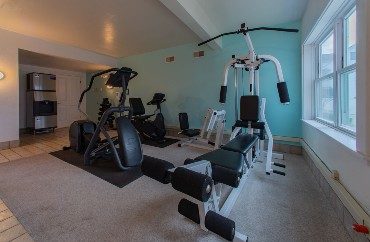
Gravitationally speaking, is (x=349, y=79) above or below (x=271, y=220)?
above

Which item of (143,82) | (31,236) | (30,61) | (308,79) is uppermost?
(30,61)

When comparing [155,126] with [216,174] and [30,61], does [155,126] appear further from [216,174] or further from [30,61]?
[30,61]

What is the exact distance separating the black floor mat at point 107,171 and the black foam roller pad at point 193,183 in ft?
4.16

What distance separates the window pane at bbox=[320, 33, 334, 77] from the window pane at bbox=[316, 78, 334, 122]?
15cm

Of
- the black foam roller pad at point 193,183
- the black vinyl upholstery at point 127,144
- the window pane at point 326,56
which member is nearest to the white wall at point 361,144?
the black foam roller pad at point 193,183

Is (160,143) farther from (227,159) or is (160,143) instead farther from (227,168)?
(227,168)

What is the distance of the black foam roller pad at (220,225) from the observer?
3.55 feet

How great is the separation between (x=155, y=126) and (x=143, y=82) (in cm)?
193

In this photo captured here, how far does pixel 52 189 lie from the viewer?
6.42 feet

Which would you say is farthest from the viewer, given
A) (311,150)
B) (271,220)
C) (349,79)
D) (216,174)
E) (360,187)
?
(311,150)

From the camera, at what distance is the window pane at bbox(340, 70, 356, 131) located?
1.76 meters

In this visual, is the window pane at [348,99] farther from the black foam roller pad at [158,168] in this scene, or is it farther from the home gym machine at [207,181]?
the black foam roller pad at [158,168]

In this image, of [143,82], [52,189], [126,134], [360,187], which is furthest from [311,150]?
[143,82]

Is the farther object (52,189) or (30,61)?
(30,61)
